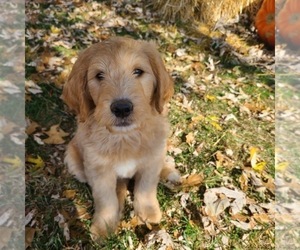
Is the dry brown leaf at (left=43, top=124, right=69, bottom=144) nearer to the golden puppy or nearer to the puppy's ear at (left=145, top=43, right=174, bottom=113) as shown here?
the golden puppy

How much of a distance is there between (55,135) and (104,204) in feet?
4.17

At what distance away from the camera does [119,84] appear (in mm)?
2572

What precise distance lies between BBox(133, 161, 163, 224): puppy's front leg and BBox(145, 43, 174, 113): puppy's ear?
0.55m

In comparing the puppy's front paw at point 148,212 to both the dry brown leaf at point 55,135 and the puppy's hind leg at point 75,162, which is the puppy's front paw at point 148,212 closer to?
the puppy's hind leg at point 75,162

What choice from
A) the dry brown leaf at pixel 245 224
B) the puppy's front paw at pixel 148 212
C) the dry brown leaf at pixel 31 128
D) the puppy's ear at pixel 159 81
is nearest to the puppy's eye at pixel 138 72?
the puppy's ear at pixel 159 81

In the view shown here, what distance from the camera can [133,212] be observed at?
3.34 metres

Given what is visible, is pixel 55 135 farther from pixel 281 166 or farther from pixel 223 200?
pixel 281 166

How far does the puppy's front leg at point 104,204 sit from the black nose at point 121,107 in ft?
2.20

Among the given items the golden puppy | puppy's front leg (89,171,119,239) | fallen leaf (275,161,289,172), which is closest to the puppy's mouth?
the golden puppy

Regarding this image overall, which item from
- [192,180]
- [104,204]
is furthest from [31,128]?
[192,180]

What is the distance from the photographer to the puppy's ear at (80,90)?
2.81 meters

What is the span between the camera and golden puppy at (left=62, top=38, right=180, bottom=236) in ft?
8.53

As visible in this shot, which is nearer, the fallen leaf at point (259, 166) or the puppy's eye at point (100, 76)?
the puppy's eye at point (100, 76)

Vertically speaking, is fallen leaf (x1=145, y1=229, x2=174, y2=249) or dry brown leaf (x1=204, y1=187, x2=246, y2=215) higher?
dry brown leaf (x1=204, y1=187, x2=246, y2=215)
